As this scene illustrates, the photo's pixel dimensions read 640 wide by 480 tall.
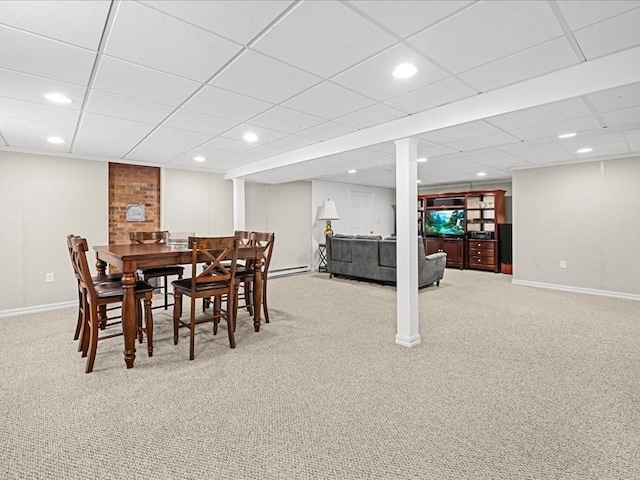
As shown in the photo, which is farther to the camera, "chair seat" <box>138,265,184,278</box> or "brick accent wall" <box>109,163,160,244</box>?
"brick accent wall" <box>109,163,160,244</box>

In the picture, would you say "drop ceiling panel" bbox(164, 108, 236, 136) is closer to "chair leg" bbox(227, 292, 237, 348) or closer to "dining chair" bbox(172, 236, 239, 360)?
"dining chair" bbox(172, 236, 239, 360)

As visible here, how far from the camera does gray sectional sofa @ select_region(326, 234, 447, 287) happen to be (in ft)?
19.3

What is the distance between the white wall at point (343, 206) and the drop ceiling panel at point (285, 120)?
471cm

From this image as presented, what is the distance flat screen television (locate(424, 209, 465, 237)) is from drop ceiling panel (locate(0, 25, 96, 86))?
809 centimetres

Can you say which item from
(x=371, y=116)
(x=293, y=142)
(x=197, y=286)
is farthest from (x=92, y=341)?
(x=371, y=116)

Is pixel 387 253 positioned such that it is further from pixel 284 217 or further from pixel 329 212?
pixel 284 217

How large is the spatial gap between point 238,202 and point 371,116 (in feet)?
12.2

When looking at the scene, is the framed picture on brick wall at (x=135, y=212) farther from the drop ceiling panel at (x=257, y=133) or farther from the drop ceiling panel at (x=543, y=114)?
the drop ceiling panel at (x=543, y=114)

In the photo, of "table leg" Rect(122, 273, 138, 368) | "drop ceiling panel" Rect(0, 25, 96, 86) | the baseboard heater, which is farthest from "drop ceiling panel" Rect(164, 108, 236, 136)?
the baseboard heater

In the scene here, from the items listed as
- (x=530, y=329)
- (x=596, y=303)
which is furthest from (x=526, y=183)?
(x=530, y=329)

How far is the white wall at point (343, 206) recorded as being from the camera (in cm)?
837

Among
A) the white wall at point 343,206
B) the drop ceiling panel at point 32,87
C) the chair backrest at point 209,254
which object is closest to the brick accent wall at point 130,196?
the drop ceiling panel at point 32,87

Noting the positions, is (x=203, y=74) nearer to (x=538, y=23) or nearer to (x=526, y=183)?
(x=538, y=23)

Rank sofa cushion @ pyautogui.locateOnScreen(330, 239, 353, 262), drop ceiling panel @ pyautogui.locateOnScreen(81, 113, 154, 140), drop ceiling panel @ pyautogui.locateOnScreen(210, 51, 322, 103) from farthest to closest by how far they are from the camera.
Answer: sofa cushion @ pyautogui.locateOnScreen(330, 239, 353, 262), drop ceiling panel @ pyautogui.locateOnScreen(81, 113, 154, 140), drop ceiling panel @ pyautogui.locateOnScreen(210, 51, 322, 103)
